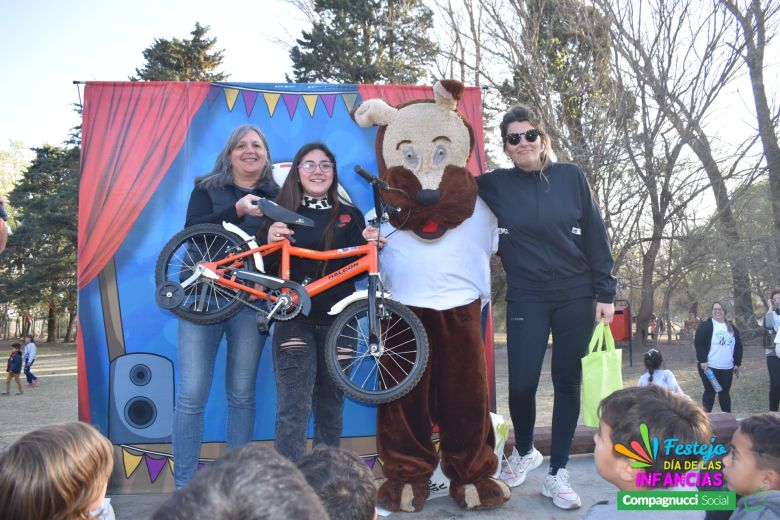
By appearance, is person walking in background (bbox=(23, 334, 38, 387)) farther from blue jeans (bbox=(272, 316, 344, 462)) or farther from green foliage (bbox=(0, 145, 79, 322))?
blue jeans (bbox=(272, 316, 344, 462))

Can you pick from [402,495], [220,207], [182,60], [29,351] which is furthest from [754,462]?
[182,60]

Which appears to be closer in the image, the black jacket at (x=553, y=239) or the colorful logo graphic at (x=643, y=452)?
the colorful logo graphic at (x=643, y=452)

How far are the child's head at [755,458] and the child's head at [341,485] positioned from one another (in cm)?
113

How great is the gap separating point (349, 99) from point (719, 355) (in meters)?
5.73

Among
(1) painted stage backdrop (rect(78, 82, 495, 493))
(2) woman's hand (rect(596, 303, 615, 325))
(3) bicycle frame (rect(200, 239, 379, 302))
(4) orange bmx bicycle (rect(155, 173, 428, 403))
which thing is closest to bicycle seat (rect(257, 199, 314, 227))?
(4) orange bmx bicycle (rect(155, 173, 428, 403))

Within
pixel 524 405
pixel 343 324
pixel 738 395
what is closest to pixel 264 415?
pixel 343 324

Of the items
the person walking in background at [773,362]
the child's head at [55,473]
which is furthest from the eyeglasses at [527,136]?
the person walking in background at [773,362]

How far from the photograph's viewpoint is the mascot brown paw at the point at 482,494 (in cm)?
321

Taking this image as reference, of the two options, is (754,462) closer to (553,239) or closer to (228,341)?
(553,239)

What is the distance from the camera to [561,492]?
3248mm

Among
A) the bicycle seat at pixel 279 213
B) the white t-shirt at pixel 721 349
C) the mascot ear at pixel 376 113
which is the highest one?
the mascot ear at pixel 376 113

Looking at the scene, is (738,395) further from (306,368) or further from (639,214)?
(306,368)

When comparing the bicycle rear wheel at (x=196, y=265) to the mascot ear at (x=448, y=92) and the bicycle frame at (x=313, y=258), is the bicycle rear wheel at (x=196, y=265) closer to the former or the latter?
the bicycle frame at (x=313, y=258)

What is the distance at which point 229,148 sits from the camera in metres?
3.65
